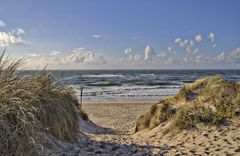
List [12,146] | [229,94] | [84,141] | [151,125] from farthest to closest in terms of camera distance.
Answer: [151,125], [229,94], [84,141], [12,146]

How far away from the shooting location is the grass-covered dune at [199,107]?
792 cm

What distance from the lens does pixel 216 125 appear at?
7512 mm

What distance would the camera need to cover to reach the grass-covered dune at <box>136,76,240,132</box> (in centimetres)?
792

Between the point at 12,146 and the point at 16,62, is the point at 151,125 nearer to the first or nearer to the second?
the point at 16,62

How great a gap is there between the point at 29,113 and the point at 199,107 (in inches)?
197

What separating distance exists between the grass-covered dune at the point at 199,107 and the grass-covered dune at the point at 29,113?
275cm

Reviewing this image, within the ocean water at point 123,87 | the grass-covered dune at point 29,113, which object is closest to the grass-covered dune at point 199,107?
the grass-covered dune at point 29,113

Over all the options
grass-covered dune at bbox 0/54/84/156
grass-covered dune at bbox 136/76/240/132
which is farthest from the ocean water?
grass-covered dune at bbox 136/76/240/132

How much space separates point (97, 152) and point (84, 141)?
3.10 ft

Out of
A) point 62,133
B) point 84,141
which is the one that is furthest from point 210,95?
point 62,133

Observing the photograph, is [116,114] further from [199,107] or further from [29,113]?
[29,113]

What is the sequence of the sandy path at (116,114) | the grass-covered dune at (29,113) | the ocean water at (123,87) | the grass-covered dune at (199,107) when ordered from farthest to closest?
the ocean water at (123,87), the sandy path at (116,114), the grass-covered dune at (199,107), the grass-covered dune at (29,113)

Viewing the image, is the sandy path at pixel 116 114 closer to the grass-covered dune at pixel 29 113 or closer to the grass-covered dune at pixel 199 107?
the grass-covered dune at pixel 199 107

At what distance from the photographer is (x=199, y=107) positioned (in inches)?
336
